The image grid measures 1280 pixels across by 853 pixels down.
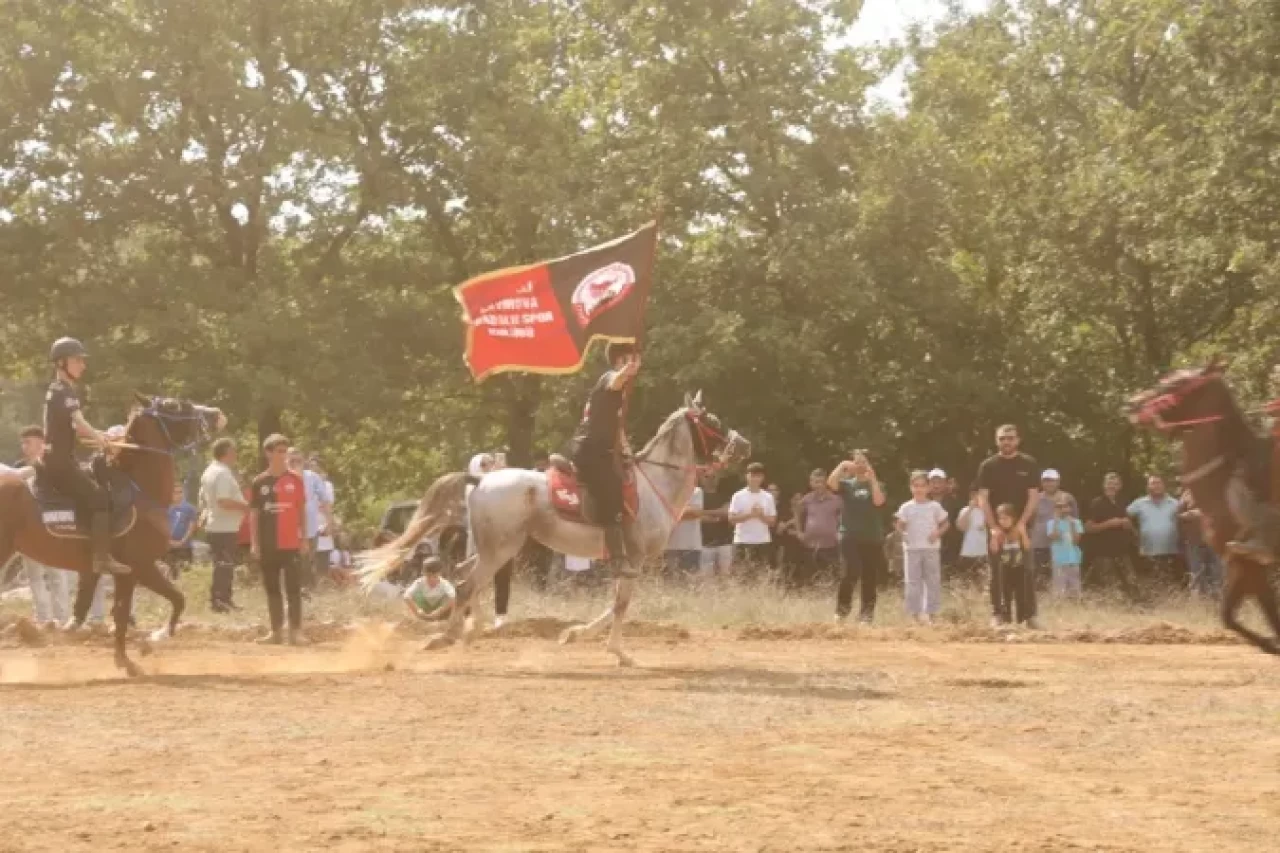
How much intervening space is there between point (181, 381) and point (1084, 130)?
18182 millimetres

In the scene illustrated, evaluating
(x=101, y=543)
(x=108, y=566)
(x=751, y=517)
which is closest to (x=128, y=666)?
(x=108, y=566)

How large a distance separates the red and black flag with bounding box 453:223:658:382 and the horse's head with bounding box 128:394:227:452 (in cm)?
269

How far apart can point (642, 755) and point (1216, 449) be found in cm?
526

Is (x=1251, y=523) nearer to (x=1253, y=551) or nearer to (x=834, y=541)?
(x=1253, y=551)

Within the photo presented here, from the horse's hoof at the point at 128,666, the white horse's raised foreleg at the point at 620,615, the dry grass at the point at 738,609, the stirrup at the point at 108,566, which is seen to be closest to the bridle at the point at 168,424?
the stirrup at the point at 108,566

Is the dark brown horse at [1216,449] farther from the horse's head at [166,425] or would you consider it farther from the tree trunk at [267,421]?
the tree trunk at [267,421]

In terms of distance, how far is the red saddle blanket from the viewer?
18.9 m

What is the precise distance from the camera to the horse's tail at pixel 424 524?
20.1 metres

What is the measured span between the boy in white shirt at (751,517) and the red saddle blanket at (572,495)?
8.57 meters

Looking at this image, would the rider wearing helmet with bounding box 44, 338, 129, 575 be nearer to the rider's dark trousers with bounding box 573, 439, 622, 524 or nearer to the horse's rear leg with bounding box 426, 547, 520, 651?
the horse's rear leg with bounding box 426, 547, 520, 651

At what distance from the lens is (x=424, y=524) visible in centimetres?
2042

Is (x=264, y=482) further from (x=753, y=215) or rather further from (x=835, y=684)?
(x=753, y=215)

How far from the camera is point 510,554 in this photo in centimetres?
1967

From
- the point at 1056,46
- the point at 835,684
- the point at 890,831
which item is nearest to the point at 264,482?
the point at 835,684
